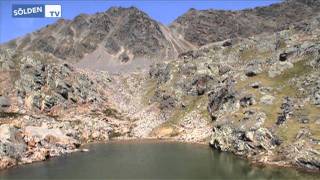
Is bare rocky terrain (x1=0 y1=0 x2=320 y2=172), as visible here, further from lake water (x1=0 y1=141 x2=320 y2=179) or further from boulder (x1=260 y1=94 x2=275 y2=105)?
lake water (x1=0 y1=141 x2=320 y2=179)

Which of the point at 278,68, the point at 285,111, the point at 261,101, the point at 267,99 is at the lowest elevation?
the point at 285,111

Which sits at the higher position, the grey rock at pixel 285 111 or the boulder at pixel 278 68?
the boulder at pixel 278 68

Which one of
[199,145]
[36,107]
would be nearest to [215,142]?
[199,145]

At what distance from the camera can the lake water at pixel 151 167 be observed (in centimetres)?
8394

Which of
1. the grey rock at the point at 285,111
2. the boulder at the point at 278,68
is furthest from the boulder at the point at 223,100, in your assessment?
the grey rock at the point at 285,111

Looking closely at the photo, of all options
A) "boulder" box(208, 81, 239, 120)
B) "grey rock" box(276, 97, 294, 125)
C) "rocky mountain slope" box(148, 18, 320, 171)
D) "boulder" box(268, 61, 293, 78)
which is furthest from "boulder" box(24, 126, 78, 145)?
"boulder" box(268, 61, 293, 78)

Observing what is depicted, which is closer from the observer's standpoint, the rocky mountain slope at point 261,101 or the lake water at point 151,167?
the lake water at point 151,167

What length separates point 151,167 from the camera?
304 ft

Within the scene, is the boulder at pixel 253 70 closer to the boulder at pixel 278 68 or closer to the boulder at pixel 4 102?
the boulder at pixel 278 68

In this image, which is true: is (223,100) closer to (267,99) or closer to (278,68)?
(278,68)

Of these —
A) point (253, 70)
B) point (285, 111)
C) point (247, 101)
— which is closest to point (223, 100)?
point (253, 70)

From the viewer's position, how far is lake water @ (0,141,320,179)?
83938 mm

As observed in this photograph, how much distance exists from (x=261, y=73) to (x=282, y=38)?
170 feet

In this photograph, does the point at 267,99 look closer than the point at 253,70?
Yes
